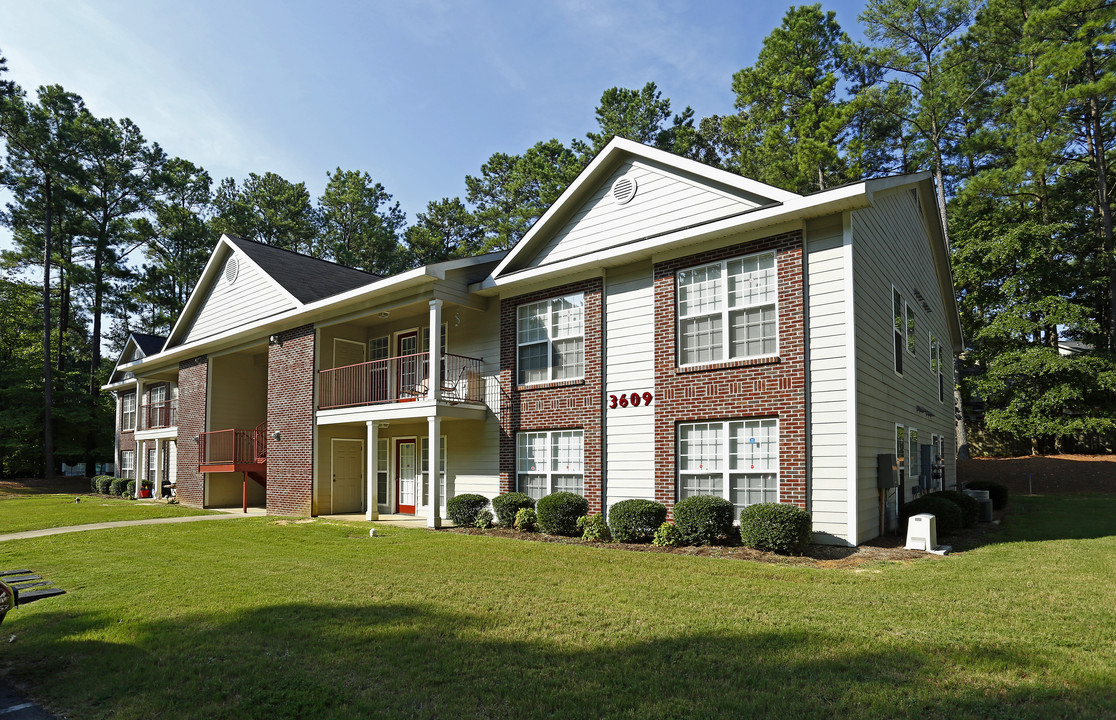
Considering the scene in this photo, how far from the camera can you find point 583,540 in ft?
41.5

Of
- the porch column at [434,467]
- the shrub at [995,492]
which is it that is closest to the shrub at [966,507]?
the shrub at [995,492]

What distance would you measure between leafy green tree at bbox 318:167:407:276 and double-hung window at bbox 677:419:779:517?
36201mm

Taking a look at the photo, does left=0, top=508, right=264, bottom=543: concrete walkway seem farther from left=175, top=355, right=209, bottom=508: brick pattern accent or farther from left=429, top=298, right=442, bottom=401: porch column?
left=429, top=298, right=442, bottom=401: porch column

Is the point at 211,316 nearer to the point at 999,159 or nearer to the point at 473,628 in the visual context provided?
the point at 473,628

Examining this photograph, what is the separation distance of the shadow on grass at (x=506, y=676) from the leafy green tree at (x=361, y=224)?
4117 centimetres

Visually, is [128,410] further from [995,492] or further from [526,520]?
[995,492]

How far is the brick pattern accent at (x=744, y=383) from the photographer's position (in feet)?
36.5

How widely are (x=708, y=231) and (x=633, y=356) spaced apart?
2834 millimetres

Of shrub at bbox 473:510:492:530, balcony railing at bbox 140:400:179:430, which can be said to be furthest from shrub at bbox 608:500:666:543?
balcony railing at bbox 140:400:179:430

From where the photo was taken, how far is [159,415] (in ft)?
92.8

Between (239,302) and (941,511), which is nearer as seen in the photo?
(941,511)

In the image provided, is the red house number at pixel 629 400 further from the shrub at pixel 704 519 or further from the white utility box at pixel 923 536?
the white utility box at pixel 923 536

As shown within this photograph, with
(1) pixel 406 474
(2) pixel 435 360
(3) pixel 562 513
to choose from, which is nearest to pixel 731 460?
(3) pixel 562 513

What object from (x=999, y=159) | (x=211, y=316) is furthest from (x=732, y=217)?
(x=999, y=159)
